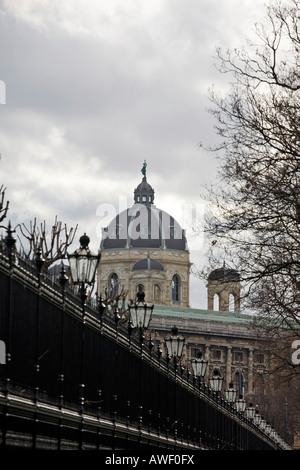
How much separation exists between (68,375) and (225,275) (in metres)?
10.8

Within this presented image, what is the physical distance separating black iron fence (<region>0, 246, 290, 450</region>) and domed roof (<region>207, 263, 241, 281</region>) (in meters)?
2.53

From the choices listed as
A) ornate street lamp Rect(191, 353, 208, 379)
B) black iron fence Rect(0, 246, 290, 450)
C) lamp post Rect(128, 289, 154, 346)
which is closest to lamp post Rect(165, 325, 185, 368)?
black iron fence Rect(0, 246, 290, 450)

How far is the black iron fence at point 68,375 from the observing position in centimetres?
2230

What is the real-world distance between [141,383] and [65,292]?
9838 mm

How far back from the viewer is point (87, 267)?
95.0 feet

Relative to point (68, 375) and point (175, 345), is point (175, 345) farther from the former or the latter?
point (68, 375)

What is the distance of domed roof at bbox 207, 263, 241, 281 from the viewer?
36688 mm

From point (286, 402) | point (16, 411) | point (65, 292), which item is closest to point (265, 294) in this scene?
point (65, 292)

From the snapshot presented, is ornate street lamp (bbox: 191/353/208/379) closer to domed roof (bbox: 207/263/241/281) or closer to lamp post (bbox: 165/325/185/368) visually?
lamp post (bbox: 165/325/185/368)

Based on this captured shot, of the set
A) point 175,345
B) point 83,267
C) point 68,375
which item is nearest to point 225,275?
point 175,345

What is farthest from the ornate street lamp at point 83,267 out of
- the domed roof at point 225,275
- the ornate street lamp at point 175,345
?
the ornate street lamp at point 175,345

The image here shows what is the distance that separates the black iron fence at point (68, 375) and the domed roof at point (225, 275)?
8.29ft

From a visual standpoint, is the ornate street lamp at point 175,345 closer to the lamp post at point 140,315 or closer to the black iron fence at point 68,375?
the black iron fence at point 68,375
